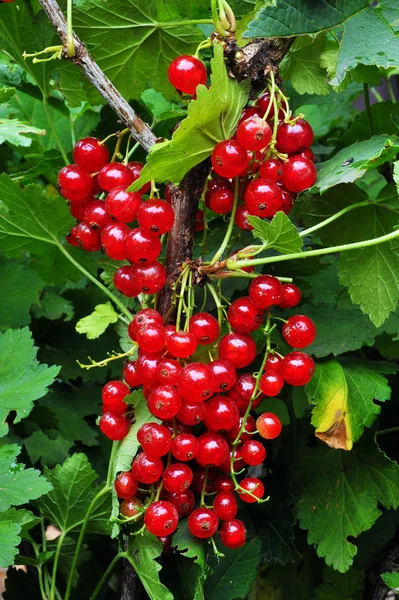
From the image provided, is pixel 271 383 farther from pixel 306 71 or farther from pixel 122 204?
pixel 306 71

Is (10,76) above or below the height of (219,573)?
above

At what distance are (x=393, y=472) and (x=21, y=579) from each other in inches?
15.7

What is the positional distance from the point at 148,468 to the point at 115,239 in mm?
166

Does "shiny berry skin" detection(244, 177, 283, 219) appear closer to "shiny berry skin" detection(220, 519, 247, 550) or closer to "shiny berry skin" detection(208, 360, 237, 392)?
"shiny berry skin" detection(208, 360, 237, 392)

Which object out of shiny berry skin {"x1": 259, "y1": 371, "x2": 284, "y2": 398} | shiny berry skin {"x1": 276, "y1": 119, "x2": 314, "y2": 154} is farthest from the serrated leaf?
shiny berry skin {"x1": 276, "y1": 119, "x2": 314, "y2": 154}

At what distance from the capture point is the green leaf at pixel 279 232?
448 mm

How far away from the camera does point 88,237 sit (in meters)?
0.53

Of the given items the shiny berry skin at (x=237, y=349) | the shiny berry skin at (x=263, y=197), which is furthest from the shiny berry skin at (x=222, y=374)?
the shiny berry skin at (x=263, y=197)

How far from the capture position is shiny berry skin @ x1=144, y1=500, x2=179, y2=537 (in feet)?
1.59

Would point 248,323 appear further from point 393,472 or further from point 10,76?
point 10,76

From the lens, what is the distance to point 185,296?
21.3 inches

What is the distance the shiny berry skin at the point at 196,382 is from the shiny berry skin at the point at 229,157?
0.45 feet

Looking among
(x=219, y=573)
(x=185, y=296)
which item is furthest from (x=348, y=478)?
(x=185, y=296)

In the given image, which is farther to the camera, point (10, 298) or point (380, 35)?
point (10, 298)
